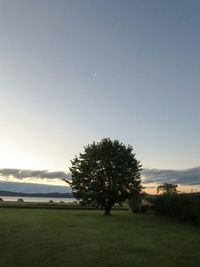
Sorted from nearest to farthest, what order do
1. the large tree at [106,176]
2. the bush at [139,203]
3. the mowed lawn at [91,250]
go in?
the mowed lawn at [91,250], the large tree at [106,176], the bush at [139,203]

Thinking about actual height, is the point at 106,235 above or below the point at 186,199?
below

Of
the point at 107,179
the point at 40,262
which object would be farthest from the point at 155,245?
the point at 107,179

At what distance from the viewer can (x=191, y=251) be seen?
2297cm

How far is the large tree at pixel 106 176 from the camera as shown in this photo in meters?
59.9

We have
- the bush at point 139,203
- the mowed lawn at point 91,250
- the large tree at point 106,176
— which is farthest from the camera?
the bush at point 139,203

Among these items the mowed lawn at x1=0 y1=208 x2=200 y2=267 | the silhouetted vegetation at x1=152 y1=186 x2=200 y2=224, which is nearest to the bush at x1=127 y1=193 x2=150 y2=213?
the silhouetted vegetation at x1=152 y1=186 x2=200 y2=224

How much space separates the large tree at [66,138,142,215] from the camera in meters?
59.9

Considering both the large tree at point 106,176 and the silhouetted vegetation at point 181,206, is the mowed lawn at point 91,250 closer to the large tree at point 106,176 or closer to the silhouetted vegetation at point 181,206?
the silhouetted vegetation at point 181,206

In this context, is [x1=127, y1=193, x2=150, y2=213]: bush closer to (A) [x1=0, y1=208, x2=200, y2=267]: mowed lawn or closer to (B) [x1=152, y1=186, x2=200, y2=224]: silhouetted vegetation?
(B) [x1=152, y1=186, x2=200, y2=224]: silhouetted vegetation

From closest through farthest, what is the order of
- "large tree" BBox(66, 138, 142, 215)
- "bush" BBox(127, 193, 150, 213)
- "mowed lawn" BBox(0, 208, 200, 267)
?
"mowed lawn" BBox(0, 208, 200, 267) → "large tree" BBox(66, 138, 142, 215) → "bush" BBox(127, 193, 150, 213)

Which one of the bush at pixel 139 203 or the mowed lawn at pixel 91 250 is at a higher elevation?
the bush at pixel 139 203

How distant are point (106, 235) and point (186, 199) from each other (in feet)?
82.6

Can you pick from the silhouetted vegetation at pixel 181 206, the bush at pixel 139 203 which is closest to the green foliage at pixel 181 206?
the silhouetted vegetation at pixel 181 206

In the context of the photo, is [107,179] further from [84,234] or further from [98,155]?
[84,234]
